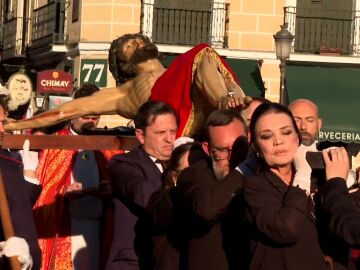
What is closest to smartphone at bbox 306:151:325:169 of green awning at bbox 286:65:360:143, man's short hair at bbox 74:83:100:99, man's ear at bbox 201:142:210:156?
man's ear at bbox 201:142:210:156

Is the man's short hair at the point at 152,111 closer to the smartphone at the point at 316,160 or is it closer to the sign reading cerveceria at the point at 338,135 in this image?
the smartphone at the point at 316,160

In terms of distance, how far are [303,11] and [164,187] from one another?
21641 mm

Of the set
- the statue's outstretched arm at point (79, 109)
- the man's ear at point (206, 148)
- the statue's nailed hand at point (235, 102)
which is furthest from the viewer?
the statue's outstretched arm at point (79, 109)

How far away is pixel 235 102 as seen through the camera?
684 centimetres

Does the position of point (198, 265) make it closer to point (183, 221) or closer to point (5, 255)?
point (183, 221)

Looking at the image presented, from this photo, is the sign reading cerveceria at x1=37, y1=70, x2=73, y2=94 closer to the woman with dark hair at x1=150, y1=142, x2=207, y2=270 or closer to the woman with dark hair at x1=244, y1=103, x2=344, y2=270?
the woman with dark hair at x1=150, y1=142, x2=207, y2=270

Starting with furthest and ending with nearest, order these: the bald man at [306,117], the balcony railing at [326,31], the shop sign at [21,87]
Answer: the shop sign at [21,87] → the balcony railing at [326,31] → the bald man at [306,117]

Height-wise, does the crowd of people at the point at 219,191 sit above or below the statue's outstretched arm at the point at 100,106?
below

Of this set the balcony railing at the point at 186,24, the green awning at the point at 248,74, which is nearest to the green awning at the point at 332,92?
the green awning at the point at 248,74

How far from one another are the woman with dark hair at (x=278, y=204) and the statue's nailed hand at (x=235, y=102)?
1.05 meters

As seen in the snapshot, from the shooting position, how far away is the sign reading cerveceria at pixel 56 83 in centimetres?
2659

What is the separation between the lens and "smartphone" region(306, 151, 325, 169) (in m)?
5.66

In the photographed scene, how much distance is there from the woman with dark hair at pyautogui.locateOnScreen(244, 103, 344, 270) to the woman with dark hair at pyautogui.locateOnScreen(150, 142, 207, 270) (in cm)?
70

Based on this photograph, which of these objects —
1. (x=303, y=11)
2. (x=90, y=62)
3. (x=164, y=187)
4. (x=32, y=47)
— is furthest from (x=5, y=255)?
(x=32, y=47)
